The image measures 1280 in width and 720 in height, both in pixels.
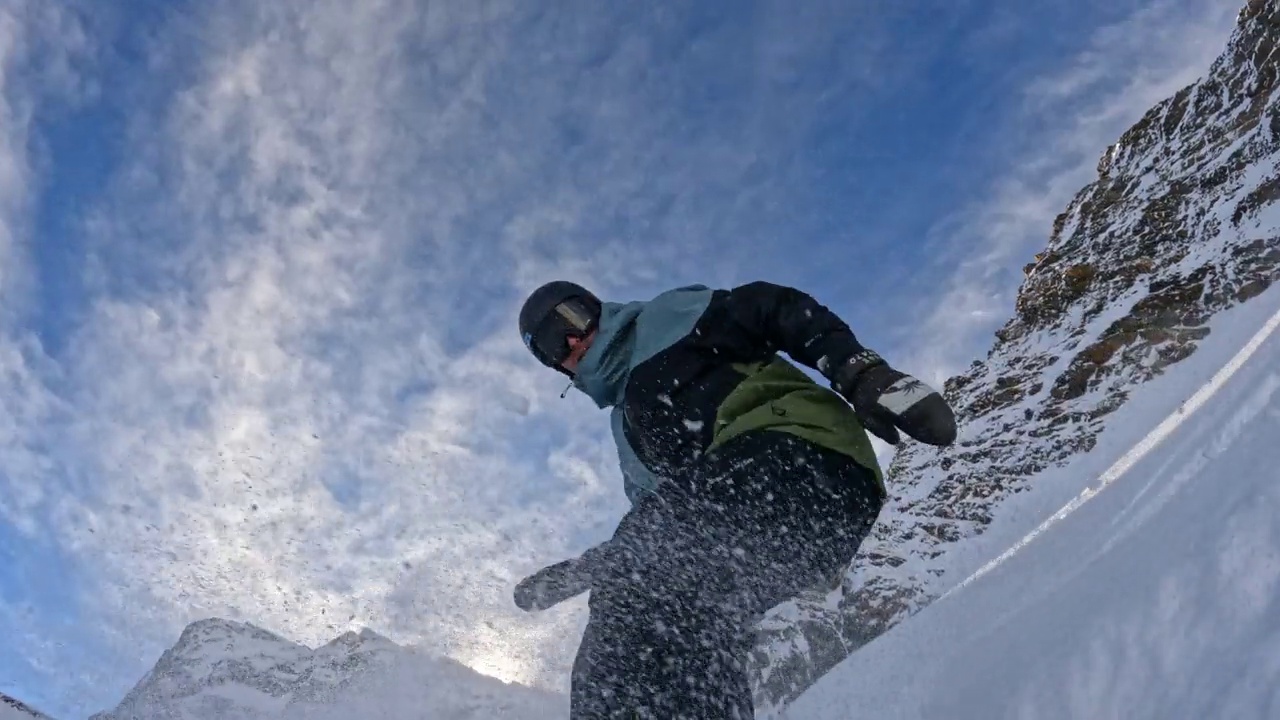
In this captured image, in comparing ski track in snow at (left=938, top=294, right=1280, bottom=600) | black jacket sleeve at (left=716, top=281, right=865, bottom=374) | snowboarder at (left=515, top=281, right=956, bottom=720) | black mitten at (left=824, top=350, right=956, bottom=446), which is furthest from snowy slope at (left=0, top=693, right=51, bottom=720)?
ski track in snow at (left=938, top=294, right=1280, bottom=600)

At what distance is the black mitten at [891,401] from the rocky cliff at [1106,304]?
1949mm

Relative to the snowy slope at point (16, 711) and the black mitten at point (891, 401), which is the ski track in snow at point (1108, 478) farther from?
the snowy slope at point (16, 711)

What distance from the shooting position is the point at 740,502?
2662mm

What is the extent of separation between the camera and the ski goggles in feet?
10.7

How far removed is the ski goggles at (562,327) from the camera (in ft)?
10.7

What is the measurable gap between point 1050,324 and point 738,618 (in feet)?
176

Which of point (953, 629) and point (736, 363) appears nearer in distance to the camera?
point (736, 363)

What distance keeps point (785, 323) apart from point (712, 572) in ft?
3.06

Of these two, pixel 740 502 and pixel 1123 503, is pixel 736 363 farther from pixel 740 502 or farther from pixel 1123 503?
pixel 1123 503

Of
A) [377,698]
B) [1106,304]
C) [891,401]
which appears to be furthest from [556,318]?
[1106,304]

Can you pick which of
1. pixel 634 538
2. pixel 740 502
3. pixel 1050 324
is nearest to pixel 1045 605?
pixel 740 502

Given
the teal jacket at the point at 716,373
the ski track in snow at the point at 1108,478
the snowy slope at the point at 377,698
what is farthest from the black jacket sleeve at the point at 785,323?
the snowy slope at the point at 377,698

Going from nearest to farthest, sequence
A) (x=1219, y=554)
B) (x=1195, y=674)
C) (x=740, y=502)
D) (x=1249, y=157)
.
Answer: (x=1195, y=674), (x=1219, y=554), (x=740, y=502), (x=1249, y=157)

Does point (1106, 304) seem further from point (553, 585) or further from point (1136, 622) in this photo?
point (1136, 622)
